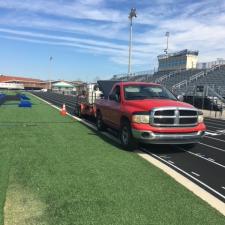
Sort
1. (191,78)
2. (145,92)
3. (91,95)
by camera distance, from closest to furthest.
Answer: (145,92) → (91,95) → (191,78)

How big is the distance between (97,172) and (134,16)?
Result: 41.4 m

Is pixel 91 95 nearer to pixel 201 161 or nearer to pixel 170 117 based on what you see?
pixel 170 117

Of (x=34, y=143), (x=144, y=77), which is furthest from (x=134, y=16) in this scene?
(x=34, y=143)

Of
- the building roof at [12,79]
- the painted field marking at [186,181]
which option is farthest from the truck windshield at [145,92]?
the building roof at [12,79]

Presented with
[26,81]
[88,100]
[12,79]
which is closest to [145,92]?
[88,100]

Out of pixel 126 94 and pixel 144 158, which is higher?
pixel 126 94

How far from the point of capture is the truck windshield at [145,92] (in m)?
11.9

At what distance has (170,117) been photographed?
10383 millimetres

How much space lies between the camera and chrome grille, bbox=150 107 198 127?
33.9 feet

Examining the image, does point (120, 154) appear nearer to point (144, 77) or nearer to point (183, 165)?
point (183, 165)

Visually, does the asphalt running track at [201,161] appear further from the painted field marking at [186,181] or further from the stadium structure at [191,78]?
the stadium structure at [191,78]

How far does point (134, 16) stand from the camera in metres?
47.0

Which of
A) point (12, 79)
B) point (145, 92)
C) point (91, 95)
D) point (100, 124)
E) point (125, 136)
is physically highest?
point (145, 92)

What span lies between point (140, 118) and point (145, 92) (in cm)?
189
